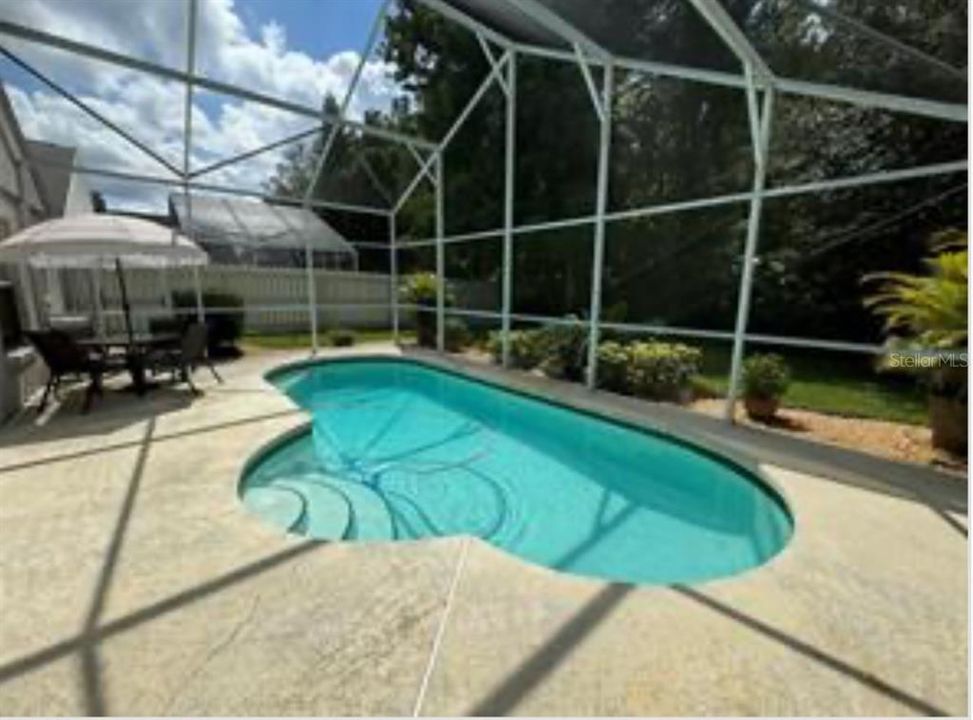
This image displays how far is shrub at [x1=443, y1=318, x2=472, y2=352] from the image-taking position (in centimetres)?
1130

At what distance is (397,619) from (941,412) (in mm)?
4756

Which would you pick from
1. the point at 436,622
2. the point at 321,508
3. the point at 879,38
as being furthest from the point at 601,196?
the point at 436,622

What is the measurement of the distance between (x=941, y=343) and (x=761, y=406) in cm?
180

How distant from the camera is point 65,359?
6.10 m

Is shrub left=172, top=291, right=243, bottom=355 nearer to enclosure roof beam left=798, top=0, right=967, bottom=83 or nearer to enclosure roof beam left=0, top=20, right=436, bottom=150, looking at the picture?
enclosure roof beam left=0, top=20, right=436, bottom=150

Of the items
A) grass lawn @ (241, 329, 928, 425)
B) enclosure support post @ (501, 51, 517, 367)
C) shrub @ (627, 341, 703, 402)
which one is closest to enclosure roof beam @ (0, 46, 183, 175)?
grass lawn @ (241, 329, 928, 425)

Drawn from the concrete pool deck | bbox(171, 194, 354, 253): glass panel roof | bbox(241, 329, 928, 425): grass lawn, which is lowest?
bbox(241, 329, 928, 425): grass lawn

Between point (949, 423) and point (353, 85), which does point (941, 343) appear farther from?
point (353, 85)

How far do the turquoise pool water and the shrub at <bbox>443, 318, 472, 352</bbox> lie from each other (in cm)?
380

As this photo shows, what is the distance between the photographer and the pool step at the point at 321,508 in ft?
14.0

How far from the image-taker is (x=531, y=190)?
13938 mm

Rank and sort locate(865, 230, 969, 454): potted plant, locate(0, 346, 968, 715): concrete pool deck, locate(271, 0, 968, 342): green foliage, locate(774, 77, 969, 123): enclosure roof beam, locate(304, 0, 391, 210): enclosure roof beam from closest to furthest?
1. locate(0, 346, 968, 715): concrete pool deck
2. locate(774, 77, 969, 123): enclosure roof beam
3. locate(865, 230, 969, 454): potted plant
4. locate(304, 0, 391, 210): enclosure roof beam
5. locate(271, 0, 968, 342): green foliage

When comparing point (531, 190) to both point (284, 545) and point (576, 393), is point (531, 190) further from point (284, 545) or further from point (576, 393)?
point (284, 545)

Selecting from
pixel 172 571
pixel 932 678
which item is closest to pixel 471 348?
pixel 172 571
